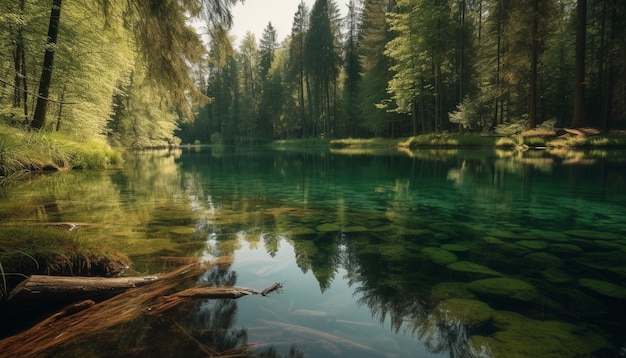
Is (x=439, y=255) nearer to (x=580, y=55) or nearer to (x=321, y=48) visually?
(x=580, y=55)

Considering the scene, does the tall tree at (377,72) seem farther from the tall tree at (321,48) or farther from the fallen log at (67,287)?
the fallen log at (67,287)

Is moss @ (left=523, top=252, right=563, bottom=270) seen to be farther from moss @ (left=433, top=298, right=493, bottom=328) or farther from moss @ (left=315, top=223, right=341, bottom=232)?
moss @ (left=315, top=223, right=341, bottom=232)

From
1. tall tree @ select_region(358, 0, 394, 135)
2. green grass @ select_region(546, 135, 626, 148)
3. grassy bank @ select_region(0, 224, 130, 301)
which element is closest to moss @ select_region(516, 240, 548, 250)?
grassy bank @ select_region(0, 224, 130, 301)

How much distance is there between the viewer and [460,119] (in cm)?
2545

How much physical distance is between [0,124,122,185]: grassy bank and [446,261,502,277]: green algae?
1096 centimetres

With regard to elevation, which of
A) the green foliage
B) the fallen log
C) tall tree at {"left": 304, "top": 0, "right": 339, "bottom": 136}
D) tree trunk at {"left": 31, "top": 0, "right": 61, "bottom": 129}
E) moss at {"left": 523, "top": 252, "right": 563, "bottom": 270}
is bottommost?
moss at {"left": 523, "top": 252, "right": 563, "bottom": 270}

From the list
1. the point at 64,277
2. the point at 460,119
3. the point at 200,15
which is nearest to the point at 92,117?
the point at 200,15

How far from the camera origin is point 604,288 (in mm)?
3092

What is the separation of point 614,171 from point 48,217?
48.8 ft

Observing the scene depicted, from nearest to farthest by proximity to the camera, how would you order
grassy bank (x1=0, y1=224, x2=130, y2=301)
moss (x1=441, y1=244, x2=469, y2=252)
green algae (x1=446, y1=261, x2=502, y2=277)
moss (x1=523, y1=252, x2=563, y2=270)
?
grassy bank (x1=0, y1=224, x2=130, y2=301) < green algae (x1=446, y1=261, x2=502, y2=277) < moss (x1=523, y1=252, x2=563, y2=270) < moss (x1=441, y1=244, x2=469, y2=252)

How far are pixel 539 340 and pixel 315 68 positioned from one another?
4428 centimetres

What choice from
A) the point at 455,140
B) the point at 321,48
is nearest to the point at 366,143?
the point at 455,140

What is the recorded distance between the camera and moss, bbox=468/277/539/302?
3.00 meters

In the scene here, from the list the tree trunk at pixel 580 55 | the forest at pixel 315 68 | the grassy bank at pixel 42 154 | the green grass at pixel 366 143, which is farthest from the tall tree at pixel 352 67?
the grassy bank at pixel 42 154
